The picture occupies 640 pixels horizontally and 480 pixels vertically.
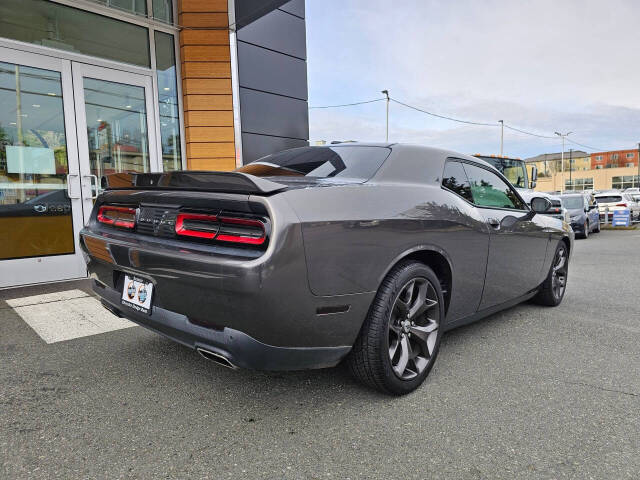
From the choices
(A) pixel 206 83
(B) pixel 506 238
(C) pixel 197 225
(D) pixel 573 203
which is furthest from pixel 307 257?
(D) pixel 573 203

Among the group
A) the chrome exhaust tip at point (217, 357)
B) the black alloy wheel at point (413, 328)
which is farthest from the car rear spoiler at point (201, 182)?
the black alloy wheel at point (413, 328)

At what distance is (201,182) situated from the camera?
209 cm

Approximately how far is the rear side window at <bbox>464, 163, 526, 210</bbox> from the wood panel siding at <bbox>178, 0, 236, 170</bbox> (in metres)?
4.25

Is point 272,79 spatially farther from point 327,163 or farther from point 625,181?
point 625,181

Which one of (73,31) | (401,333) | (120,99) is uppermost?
(73,31)

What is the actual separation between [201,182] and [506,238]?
88.6 inches

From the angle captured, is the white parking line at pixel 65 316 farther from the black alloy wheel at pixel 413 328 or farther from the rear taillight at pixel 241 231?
the black alloy wheel at pixel 413 328

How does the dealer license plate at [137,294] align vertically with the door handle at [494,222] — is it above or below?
below

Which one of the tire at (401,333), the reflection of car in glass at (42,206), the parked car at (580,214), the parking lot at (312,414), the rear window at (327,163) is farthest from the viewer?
the parked car at (580,214)

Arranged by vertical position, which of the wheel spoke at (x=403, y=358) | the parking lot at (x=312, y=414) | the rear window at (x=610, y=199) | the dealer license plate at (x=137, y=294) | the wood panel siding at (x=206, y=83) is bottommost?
the parking lot at (x=312, y=414)

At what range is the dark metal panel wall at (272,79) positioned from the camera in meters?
6.88

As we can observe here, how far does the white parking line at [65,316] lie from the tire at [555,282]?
3.71m

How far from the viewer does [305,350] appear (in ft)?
6.44

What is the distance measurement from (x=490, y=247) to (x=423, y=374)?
1.07 metres
